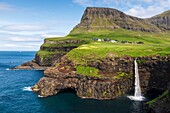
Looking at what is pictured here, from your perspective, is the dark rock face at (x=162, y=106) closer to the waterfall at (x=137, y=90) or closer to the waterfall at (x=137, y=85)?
the waterfall at (x=137, y=90)

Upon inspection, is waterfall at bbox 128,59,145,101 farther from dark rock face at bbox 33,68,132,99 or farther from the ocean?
the ocean

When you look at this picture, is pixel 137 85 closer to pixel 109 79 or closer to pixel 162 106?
pixel 109 79

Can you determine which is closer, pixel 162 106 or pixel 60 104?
pixel 162 106

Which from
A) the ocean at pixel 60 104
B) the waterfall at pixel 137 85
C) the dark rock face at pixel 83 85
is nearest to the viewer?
the ocean at pixel 60 104

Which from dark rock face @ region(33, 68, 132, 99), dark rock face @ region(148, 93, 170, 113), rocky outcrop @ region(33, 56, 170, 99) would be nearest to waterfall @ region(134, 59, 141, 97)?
rocky outcrop @ region(33, 56, 170, 99)

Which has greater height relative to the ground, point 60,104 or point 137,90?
point 137,90

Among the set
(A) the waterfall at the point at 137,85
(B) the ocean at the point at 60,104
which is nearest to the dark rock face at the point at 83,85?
(A) the waterfall at the point at 137,85

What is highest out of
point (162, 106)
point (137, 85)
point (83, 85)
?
point (83, 85)

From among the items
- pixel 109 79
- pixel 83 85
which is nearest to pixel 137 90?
pixel 109 79

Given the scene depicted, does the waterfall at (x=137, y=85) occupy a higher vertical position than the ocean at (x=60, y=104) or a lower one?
higher

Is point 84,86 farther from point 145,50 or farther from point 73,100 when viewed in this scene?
point 145,50
